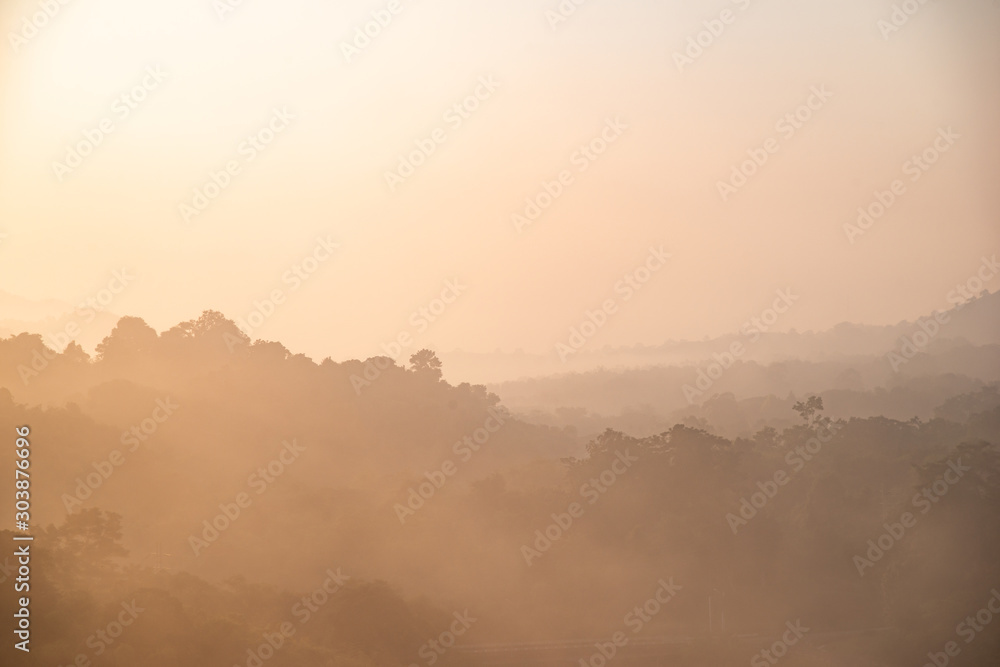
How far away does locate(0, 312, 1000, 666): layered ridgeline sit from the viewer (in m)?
26.8

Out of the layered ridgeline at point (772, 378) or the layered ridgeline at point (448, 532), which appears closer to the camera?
the layered ridgeline at point (448, 532)

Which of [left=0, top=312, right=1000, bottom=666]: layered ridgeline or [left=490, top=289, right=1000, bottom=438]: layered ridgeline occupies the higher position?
[left=490, top=289, right=1000, bottom=438]: layered ridgeline

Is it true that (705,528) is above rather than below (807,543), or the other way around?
below

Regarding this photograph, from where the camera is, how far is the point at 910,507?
113 feet

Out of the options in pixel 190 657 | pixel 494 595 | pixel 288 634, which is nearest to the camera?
pixel 190 657

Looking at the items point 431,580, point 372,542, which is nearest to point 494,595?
point 431,580

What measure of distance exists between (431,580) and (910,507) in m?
19.2

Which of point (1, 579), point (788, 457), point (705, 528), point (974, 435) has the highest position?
point (974, 435)

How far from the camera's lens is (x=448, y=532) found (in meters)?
37.8

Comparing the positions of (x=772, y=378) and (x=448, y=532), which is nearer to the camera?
(x=448, y=532)

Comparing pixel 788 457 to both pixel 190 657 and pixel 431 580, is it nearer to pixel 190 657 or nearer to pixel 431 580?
pixel 431 580

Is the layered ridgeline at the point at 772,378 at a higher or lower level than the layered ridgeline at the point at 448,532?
higher

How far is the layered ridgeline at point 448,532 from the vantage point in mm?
26828

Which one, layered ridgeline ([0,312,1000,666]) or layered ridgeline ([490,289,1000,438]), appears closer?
layered ridgeline ([0,312,1000,666])
